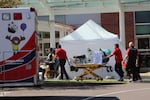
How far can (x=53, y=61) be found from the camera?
25953mm

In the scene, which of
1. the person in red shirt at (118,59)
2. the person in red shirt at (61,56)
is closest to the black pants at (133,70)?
the person in red shirt at (118,59)

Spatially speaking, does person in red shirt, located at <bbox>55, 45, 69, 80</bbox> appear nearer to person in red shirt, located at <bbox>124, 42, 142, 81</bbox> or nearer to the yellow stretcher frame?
the yellow stretcher frame

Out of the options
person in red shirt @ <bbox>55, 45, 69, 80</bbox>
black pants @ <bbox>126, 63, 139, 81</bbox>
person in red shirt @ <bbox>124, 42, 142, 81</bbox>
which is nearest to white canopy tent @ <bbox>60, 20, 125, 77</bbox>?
person in red shirt @ <bbox>55, 45, 69, 80</bbox>

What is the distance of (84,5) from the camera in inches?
1176

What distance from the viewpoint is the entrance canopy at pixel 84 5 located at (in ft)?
96.2

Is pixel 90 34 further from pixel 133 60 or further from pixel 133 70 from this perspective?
pixel 133 70

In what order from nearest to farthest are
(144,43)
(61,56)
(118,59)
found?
1. (118,59)
2. (61,56)
3. (144,43)

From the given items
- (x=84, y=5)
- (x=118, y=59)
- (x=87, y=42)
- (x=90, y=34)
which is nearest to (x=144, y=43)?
(x=84, y=5)

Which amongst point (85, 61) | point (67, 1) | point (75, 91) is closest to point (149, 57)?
point (67, 1)

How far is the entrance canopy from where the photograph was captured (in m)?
29.3

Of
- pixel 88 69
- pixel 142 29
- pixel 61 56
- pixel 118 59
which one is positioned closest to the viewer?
pixel 118 59

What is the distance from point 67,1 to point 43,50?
9.53m

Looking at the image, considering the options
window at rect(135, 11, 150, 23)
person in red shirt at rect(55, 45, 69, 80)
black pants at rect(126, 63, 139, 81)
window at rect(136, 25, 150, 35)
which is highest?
window at rect(135, 11, 150, 23)

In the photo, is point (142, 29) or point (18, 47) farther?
point (142, 29)
